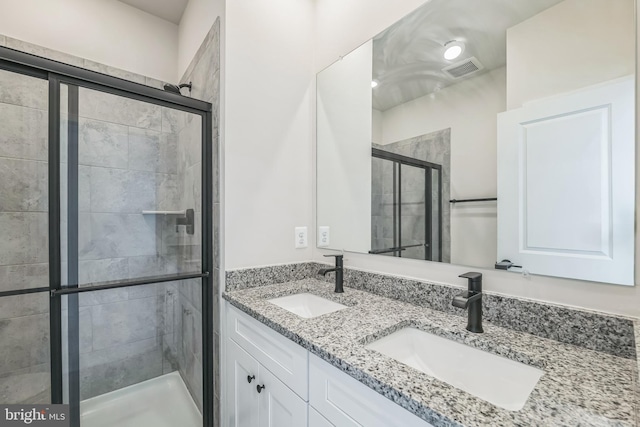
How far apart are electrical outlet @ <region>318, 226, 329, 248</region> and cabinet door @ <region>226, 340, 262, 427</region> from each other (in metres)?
0.69

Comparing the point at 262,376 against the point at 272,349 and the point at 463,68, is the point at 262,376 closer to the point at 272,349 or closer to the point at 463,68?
the point at 272,349

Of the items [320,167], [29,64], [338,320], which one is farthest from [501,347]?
[29,64]

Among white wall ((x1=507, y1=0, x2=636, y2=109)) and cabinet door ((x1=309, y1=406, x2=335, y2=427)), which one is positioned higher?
white wall ((x1=507, y1=0, x2=636, y2=109))

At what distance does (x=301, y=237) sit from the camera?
66.0 inches

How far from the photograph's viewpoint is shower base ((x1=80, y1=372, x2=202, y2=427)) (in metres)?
1.46

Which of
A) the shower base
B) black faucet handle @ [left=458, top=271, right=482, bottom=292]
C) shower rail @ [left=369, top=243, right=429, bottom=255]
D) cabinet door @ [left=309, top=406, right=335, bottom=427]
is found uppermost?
shower rail @ [left=369, top=243, right=429, bottom=255]

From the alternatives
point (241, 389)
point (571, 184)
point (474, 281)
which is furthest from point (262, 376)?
point (571, 184)

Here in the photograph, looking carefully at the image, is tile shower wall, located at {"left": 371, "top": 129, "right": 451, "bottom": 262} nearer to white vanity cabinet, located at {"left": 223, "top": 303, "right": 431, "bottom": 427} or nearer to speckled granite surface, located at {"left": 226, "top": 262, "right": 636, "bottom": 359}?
speckled granite surface, located at {"left": 226, "top": 262, "right": 636, "bottom": 359}

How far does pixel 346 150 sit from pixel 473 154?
0.69 m

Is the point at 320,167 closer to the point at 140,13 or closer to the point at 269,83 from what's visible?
the point at 269,83

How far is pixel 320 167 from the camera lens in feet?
5.57

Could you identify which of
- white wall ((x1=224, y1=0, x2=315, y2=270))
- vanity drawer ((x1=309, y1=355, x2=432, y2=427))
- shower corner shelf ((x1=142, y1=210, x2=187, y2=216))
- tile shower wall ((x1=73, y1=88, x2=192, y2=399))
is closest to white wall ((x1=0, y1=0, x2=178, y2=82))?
tile shower wall ((x1=73, y1=88, x2=192, y2=399))

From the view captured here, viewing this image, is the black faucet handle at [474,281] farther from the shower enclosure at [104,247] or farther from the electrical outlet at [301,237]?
the shower enclosure at [104,247]

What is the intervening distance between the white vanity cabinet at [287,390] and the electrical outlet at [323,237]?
604 millimetres
